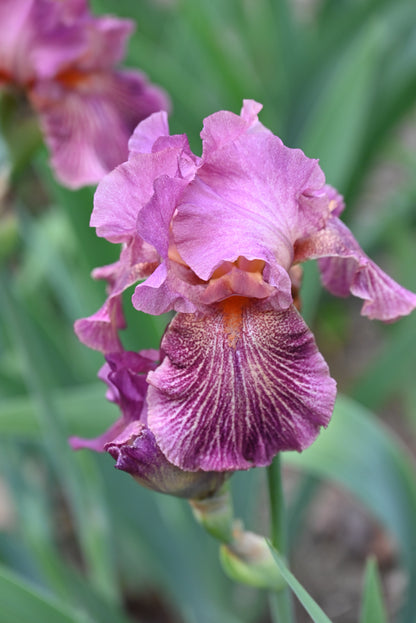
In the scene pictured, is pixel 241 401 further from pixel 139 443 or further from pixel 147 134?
pixel 147 134

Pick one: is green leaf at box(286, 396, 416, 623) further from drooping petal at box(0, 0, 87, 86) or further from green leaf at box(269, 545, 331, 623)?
drooping petal at box(0, 0, 87, 86)

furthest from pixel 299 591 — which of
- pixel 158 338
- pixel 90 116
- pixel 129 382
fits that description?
pixel 90 116

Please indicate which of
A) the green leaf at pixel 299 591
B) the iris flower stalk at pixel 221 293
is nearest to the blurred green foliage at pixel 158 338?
the green leaf at pixel 299 591

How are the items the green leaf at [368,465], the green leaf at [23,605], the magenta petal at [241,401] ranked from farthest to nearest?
the green leaf at [368,465] → the green leaf at [23,605] → the magenta petal at [241,401]

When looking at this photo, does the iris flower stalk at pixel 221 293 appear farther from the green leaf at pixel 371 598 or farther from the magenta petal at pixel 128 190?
the green leaf at pixel 371 598

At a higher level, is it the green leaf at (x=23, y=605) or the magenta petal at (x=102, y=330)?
the magenta petal at (x=102, y=330)

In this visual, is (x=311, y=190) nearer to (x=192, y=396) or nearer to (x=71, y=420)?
(x=192, y=396)

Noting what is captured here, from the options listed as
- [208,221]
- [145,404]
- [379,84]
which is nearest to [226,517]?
[145,404]
